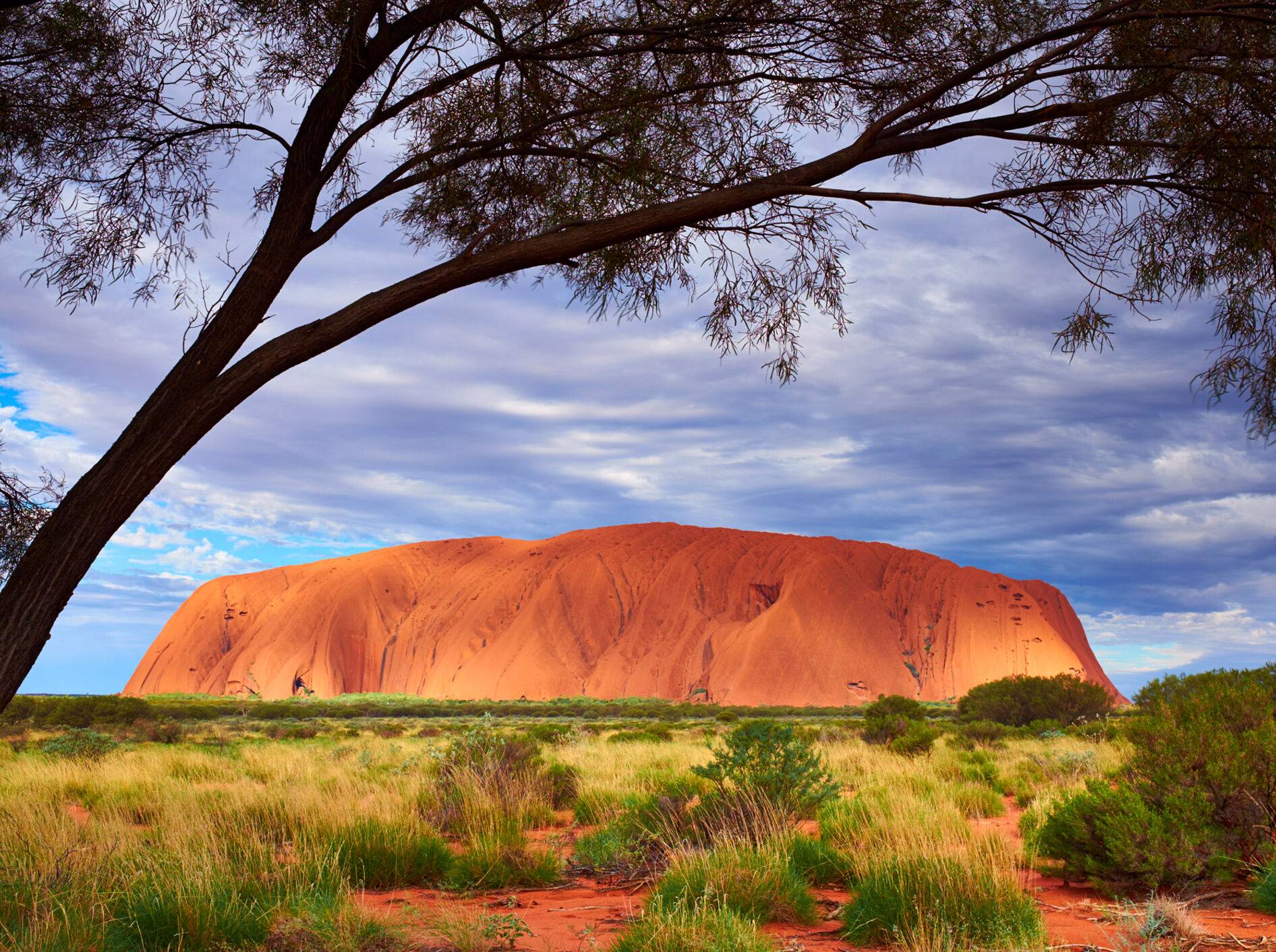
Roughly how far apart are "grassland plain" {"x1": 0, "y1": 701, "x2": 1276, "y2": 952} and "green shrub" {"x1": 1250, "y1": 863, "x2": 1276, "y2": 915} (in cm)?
42

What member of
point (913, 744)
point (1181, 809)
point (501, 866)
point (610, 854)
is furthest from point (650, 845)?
point (913, 744)

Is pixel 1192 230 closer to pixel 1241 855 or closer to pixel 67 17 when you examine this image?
pixel 1241 855

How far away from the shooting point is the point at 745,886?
4504mm

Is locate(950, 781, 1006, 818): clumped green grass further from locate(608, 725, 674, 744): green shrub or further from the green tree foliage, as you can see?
the green tree foliage

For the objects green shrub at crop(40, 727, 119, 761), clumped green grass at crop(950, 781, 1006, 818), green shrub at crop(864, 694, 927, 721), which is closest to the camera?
clumped green grass at crop(950, 781, 1006, 818)

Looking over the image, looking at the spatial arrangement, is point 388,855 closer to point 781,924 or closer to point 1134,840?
point 781,924

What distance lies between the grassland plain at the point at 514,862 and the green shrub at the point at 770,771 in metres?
0.16

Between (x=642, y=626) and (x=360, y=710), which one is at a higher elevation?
(x=642, y=626)

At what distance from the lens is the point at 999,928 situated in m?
3.62

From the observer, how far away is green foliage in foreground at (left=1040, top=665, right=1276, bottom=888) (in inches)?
193

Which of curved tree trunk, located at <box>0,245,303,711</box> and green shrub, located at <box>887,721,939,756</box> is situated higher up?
curved tree trunk, located at <box>0,245,303,711</box>

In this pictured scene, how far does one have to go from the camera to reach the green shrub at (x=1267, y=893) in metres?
4.59

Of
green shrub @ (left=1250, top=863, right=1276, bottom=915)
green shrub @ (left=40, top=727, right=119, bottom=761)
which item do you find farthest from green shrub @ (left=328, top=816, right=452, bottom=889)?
green shrub @ (left=40, top=727, right=119, bottom=761)

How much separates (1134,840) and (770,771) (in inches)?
102
